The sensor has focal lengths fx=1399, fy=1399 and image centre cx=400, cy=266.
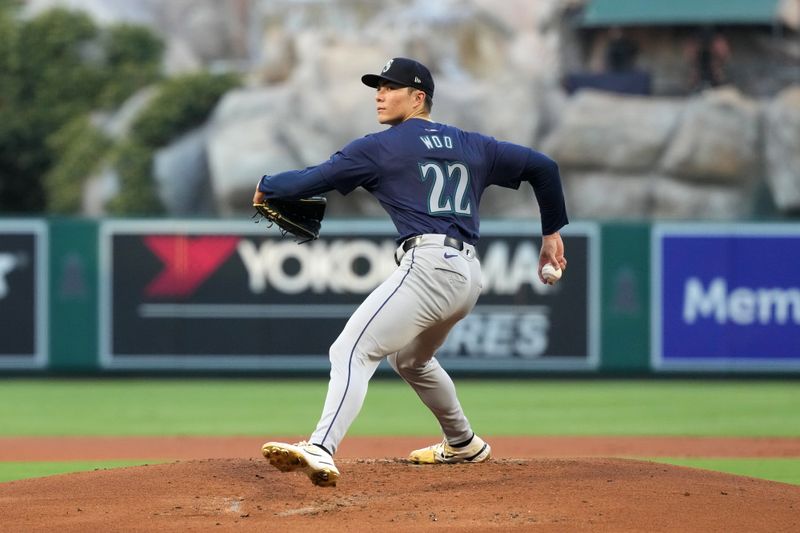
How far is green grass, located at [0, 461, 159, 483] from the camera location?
7.95 meters

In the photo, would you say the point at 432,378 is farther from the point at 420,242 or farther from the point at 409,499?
the point at 409,499

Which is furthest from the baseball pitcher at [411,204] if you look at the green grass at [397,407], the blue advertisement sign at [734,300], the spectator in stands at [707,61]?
the spectator in stands at [707,61]

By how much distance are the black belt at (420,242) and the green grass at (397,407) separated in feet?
13.7

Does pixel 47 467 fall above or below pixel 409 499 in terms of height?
below

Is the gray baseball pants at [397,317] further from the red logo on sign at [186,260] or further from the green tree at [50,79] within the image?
the green tree at [50,79]

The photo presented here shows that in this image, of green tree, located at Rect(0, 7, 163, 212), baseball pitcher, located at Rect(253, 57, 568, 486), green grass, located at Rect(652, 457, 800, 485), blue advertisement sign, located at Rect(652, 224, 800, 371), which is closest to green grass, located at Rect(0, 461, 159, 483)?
baseball pitcher, located at Rect(253, 57, 568, 486)

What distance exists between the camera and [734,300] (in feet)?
46.8

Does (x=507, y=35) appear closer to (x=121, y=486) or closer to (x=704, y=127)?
(x=704, y=127)

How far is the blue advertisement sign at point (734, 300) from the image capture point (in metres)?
14.2

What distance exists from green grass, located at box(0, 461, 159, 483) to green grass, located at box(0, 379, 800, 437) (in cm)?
179

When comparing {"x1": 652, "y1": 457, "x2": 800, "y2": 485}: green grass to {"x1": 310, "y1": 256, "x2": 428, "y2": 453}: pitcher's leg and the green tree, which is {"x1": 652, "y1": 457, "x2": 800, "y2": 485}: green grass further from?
the green tree

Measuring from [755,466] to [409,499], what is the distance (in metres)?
3.25

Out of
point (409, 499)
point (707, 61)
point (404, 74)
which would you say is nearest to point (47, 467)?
point (409, 499)

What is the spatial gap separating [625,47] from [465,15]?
6.71 m
